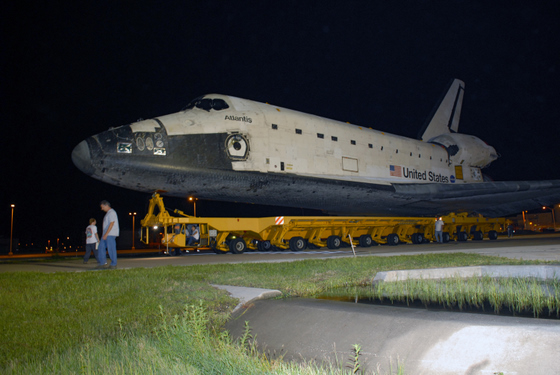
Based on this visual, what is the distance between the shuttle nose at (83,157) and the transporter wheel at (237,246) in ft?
13.7

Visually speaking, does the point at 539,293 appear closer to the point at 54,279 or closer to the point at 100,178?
the point at 54,279

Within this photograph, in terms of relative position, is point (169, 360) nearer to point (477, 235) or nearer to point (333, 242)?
point (333, 242)

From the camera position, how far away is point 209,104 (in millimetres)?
9672

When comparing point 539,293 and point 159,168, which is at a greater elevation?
point 159,168

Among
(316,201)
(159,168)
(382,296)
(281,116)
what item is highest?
(281,116)

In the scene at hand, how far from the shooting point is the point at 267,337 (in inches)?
116

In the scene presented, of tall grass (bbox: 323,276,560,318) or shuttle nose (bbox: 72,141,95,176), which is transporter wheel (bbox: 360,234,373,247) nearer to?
tall grass (bbox: 323,276,560,318)

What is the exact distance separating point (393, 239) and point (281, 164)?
5621mm

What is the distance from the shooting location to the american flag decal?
12921 mm

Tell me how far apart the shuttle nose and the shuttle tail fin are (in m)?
13.9

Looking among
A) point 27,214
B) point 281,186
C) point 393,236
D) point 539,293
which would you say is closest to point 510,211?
point 393,236

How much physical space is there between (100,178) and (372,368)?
763cm

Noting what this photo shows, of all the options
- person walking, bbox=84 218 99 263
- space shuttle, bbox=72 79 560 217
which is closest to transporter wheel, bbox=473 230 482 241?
space shuttle, bbox=72 79 560 217

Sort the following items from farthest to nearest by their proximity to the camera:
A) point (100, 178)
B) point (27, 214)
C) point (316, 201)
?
1. point (27, 214)
2. point (316, 201)
3. point (100, 178)
